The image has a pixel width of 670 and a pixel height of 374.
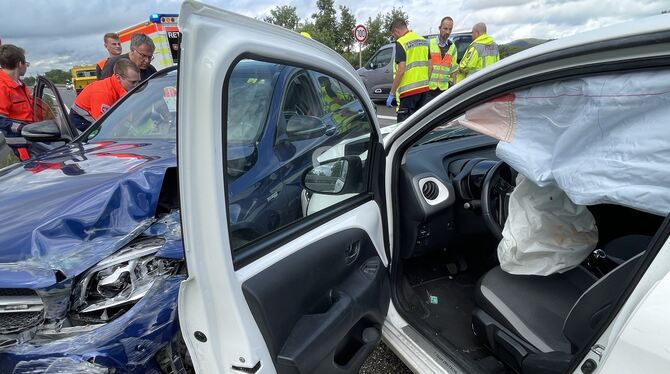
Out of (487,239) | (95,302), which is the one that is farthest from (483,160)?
(95,302)

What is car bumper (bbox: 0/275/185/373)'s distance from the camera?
1232 mm

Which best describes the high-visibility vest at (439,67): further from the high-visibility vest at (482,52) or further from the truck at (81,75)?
the truck at (81,75)

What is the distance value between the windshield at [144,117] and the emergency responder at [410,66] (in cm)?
428

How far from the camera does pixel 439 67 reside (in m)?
6.51

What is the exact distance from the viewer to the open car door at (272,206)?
930 millimetres

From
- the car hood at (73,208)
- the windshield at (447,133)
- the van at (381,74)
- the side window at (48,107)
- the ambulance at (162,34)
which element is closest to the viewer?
the car hood at (73,208)

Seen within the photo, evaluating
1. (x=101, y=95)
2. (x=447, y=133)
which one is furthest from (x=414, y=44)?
(x=101, y=95)

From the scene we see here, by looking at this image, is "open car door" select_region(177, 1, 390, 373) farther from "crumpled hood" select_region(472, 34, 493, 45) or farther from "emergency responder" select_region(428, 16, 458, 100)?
"crumpled hood" select_region(472, 34, 493, 45)

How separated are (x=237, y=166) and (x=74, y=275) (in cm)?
73

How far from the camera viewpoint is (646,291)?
2.83 feet

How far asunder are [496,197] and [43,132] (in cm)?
303

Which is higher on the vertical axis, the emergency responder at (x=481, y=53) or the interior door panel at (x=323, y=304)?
the emergency responder at (x=481, y=53)

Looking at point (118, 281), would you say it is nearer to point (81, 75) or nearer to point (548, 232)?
point (548, 232)

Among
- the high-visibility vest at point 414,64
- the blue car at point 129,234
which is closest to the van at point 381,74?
the high-visibility vest at point 414,64
